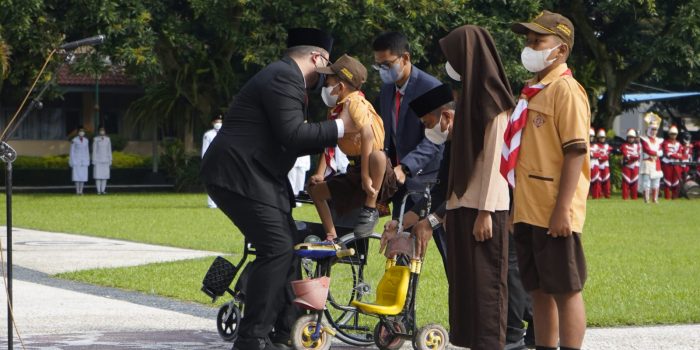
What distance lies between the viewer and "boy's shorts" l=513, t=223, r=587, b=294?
263 inches

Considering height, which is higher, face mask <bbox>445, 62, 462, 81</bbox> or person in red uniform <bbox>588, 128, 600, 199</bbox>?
face mask <bbox>445, 62, 462, 81</bbox>

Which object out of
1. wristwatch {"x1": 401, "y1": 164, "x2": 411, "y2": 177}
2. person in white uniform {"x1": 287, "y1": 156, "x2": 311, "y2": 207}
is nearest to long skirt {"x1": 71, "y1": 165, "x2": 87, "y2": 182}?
person in white uniform {"x1": 287, "y1": 156, "x2": 311, "y2": 207}

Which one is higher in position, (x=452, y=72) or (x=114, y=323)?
(x=452, y=72)

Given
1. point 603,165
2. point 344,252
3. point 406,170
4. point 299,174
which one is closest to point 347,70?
point 406,170

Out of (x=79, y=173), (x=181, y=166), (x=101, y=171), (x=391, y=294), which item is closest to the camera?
(x=391, y=294)

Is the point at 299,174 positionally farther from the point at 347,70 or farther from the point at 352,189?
the point at 347,70

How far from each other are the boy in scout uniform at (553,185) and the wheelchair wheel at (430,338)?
967 mm

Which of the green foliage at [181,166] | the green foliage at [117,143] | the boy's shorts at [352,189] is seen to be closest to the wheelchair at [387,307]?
the boy's shorts at [352,189]

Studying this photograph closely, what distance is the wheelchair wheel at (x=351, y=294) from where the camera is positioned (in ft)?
27.3

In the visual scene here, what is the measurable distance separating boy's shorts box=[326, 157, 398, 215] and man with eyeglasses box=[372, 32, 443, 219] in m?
0.11

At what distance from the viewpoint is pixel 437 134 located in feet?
25.7

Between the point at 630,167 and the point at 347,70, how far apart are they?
27067 millimetres

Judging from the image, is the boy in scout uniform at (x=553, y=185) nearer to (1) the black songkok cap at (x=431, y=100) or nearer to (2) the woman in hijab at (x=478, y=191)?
(2) the woman in hijab at (x=478, y=191)

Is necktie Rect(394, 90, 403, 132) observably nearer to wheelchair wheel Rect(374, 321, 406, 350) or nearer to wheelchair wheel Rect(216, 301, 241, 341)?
wheelchair wheel Rect(374, 321, 406, 350)
